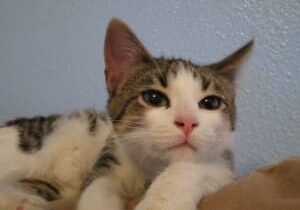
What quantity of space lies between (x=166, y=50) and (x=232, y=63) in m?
0.44

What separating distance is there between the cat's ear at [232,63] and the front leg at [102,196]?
36 centimetres

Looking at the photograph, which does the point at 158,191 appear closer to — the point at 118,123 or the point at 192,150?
the point at 192,150

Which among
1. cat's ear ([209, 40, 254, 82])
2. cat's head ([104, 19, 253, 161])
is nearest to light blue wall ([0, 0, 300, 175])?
cat's ear ([209, 40, 254, 82])

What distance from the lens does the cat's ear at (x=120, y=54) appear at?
0.91 metres

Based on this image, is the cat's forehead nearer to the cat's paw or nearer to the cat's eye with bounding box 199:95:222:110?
the cat's eye with bounding box 199:95:222:110

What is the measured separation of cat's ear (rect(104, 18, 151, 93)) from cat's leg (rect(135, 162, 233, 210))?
0.29 metres

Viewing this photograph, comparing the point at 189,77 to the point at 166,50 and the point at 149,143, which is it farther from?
the point at 166,50

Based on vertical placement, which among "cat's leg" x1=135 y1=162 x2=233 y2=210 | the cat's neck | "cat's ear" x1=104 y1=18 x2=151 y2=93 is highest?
"cat's ear" x1=104 y1=18 x2=151 y2=93

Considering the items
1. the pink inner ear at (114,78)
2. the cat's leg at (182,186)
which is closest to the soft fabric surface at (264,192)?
the cat's leg at (182,186)

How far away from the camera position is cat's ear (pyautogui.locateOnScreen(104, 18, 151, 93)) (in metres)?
0.91

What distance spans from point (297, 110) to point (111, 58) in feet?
1.85

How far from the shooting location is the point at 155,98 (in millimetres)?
818

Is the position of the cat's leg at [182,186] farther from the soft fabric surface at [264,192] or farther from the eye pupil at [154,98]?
the eye pupil at [154,98]

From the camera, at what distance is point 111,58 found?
949 millimetres
